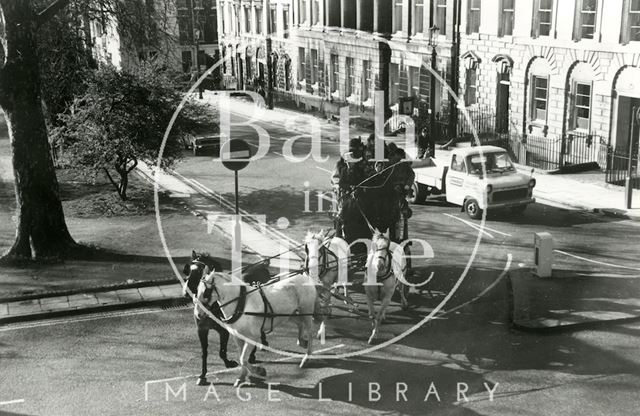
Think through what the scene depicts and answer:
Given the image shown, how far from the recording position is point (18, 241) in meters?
20.5

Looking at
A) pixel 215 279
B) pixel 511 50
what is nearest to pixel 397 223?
pixel 215 279

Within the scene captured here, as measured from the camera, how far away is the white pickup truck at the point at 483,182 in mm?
23500

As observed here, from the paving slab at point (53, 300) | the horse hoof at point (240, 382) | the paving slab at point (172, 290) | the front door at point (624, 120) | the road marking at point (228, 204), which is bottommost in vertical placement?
the road marking at point (228, 204)

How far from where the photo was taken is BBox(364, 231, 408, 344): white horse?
1388 centimetres

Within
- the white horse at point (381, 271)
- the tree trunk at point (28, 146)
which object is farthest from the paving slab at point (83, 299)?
the white horse at point (381, 271)

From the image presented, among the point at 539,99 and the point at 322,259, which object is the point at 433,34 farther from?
the point at 322,259

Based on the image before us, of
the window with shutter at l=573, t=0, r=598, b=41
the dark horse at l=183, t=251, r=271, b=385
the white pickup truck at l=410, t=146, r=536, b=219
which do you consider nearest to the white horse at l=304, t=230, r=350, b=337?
the dark horse at l=183, t=251, r=271, b=385

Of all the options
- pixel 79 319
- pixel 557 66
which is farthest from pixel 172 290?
→ pixel 557 66

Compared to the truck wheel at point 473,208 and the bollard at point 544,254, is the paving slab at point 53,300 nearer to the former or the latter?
the bollard at point 544,254

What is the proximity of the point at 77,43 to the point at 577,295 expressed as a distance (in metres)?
22.3

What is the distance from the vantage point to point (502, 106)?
3722 centimetres

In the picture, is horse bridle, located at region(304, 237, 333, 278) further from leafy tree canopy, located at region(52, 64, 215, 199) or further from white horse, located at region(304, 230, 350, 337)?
leafy tree canopy, located at region(52, 64, 215, 199)

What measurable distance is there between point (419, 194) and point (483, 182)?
321 cm

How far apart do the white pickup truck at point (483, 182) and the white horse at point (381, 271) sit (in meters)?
9.45
